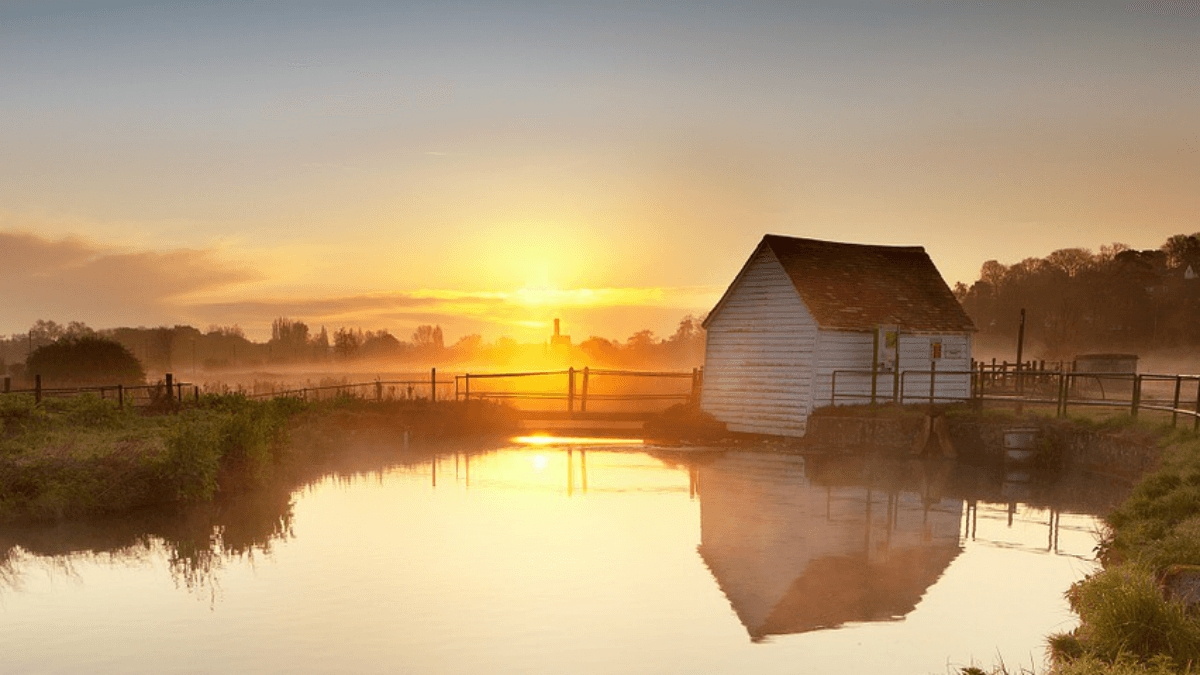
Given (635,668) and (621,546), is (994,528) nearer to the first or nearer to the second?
(621,546)

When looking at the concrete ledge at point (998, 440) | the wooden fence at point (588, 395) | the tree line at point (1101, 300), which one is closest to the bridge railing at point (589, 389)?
the wooden fence at point (588, 395)

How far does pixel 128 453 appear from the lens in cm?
1775

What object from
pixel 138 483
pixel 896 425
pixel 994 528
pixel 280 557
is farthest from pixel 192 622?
pixel 896 425

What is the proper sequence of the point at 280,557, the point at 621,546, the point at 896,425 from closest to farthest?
the point at 280,557
the point at 621,546
the point at 896,425

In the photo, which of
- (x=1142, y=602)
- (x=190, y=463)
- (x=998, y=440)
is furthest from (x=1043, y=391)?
(x=1142, y=602)

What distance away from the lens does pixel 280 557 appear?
1348cm

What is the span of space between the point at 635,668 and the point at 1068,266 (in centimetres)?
12550

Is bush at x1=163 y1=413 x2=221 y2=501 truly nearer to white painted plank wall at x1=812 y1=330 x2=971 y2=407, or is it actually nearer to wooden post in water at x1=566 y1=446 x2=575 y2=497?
wooden post in water at x1=566 y1=446 x2=575 y2=497

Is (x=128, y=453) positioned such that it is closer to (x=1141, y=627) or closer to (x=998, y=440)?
(x=1141, y=627)

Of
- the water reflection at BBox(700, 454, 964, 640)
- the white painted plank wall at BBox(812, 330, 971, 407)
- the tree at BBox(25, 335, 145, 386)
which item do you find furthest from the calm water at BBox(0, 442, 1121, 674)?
the tree at BBox(25, 335, 145, 386)

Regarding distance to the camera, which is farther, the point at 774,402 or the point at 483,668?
the point at 774,402

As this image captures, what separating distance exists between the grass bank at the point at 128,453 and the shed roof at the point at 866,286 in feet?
53.4

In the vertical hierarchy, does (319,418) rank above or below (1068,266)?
below

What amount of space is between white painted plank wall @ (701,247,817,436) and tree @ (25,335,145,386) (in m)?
37.9
